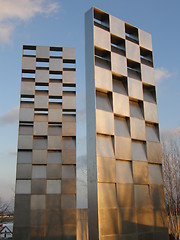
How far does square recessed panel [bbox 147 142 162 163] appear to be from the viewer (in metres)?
7.52

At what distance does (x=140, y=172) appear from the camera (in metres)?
7.15

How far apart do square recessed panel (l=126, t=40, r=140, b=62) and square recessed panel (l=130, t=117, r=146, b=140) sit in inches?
69.5

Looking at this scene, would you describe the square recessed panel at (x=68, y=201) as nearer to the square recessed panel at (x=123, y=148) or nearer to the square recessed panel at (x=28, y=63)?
the square recessed panel at (x=28, y=63)

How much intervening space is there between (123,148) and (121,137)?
0.26 metres

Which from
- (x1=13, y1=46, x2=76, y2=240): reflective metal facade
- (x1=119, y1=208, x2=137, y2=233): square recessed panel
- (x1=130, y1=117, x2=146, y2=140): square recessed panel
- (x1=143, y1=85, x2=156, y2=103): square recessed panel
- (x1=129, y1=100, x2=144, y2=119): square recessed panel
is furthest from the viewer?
(x1=13, y1=46, x2=76, y2=240): reflective metal facade

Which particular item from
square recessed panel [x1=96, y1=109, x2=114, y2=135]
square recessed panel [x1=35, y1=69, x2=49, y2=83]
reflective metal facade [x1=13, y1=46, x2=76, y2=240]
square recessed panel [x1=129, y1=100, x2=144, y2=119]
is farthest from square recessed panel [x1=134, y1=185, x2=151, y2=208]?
square recessed panel [x1=35, y1=69, x2=49, y2=83]

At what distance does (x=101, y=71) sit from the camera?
704 cm

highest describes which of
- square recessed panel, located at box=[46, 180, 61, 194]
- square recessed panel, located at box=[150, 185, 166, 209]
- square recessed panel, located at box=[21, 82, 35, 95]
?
square recessed panel, located at box=[21, 82, 35, 95]

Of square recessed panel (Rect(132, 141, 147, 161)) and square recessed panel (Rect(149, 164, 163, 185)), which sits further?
square recessed panel (Rect(149, 164, 163, 185))

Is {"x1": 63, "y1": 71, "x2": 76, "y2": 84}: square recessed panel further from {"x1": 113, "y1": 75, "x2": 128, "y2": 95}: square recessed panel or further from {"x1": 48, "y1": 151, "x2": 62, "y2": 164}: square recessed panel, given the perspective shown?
{"x1": 113, "y1": 75, "x2": 128, "y2": 95}: square recessed panel

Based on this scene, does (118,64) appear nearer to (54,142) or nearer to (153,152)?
(153,152)

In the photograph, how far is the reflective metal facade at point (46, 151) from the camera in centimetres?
1339

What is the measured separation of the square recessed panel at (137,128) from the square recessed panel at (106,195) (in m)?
1.51

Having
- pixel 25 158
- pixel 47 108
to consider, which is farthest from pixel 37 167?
pixel 47 108
